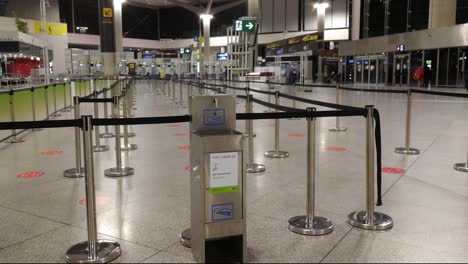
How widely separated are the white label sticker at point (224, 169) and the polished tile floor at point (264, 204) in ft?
2.38

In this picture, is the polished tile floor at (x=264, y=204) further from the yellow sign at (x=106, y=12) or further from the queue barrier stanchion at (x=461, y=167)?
the yellow sign at (x=106, y=12)

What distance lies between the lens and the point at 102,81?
27.7 meters

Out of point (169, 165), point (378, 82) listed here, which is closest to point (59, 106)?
point (169, 165)

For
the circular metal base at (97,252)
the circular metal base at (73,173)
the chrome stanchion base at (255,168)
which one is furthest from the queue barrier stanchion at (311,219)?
the circular metal base at (73,173)

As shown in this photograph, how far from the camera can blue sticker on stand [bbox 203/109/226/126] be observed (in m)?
3.59

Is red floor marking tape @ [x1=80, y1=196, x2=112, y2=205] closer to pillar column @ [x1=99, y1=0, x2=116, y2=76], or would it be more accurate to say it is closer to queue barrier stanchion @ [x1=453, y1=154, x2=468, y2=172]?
queue barrier stanchion @ [x1=453, y1=154, x2=468, y2=172]

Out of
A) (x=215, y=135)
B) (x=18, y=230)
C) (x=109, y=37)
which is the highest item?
(x=109, y=37)

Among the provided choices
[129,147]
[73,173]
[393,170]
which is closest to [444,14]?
[393,170]

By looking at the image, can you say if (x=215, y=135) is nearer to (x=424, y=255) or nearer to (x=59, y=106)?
(x=424, y=255)

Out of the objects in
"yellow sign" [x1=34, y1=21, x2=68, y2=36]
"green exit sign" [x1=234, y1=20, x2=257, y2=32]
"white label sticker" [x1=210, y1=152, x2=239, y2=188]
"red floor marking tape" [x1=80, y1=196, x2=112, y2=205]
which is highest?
"yellow sign" [x1=34, y1=21, x2=68, y2=36]

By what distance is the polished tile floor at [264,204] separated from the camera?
12.5ft

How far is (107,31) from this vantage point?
37.8m

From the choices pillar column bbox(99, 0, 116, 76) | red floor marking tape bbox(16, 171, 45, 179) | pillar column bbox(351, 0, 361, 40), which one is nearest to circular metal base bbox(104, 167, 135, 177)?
red floor marking tape bbox(16, 171, 45, 179)

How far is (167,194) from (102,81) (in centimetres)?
2371
